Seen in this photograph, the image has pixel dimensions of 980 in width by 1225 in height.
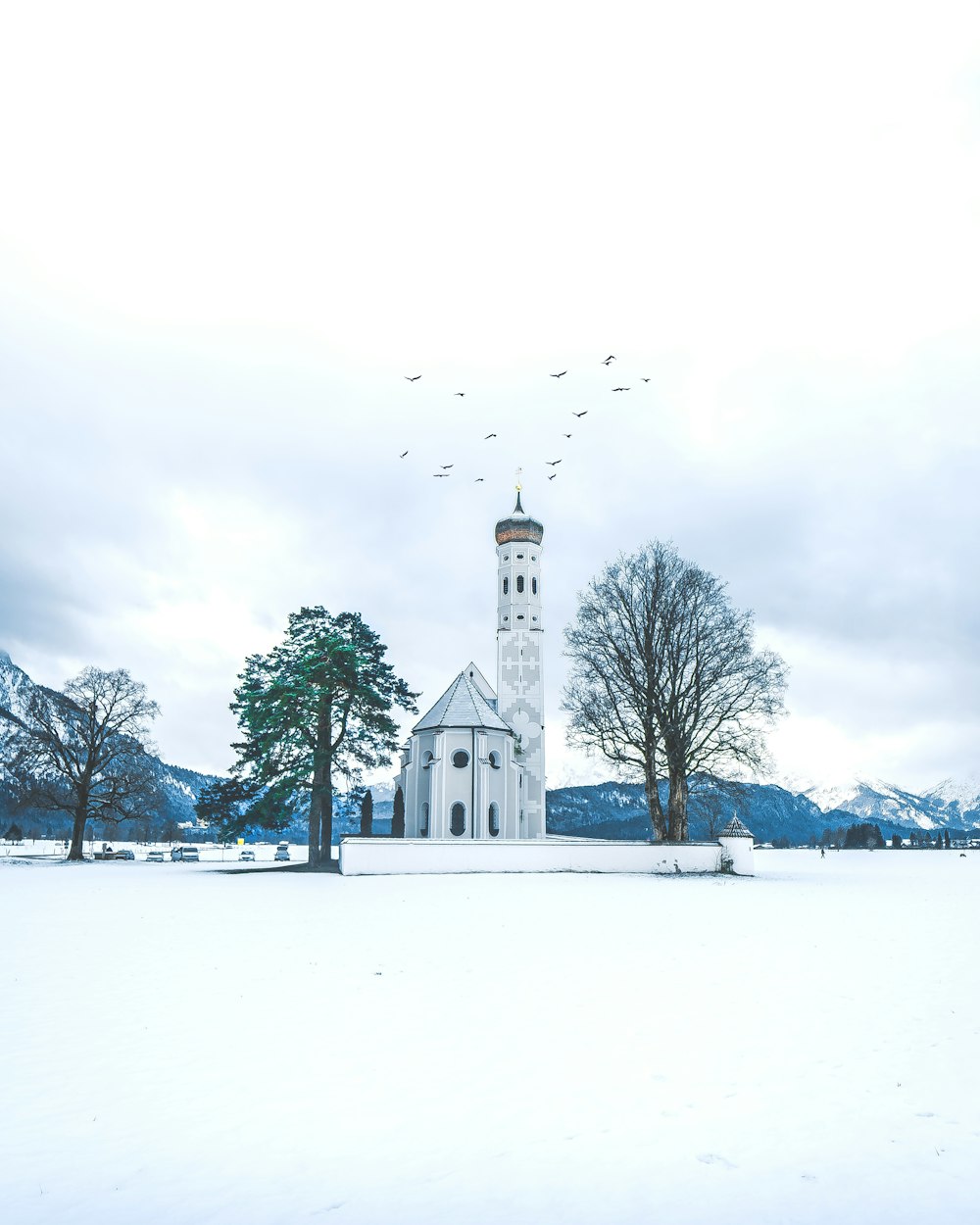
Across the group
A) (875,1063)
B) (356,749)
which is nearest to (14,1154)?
(875,1063)

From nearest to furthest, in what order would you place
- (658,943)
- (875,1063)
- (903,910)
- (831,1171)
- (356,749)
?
1. (831,1171)
2. (875,1063)
3. (658,943)
4. (903,910)
5. (356,749)

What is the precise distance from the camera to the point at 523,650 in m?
64.3

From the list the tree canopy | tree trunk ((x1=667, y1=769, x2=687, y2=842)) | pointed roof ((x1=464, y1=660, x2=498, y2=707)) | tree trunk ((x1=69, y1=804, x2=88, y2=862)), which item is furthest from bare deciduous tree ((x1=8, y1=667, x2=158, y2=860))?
tree trunk ((x1=667, y1=769, x2=687, y2=842))

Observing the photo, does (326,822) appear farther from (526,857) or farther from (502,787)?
(502,787)

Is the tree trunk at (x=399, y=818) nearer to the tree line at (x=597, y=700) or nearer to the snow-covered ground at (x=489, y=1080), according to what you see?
the tree line at (x=597, y=700)

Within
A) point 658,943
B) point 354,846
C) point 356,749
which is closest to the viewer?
point 658,943

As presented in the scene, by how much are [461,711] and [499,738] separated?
122 inches

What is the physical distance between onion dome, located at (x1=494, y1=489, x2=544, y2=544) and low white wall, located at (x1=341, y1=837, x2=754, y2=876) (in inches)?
1208

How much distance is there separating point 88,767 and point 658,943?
4498 cm

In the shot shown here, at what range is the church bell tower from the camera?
62438mm

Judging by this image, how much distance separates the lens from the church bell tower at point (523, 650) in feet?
205

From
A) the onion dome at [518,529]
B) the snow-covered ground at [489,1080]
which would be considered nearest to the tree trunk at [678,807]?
the snow-covered ground at [489,1080]

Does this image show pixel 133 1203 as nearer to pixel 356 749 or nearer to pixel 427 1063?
pixel 427 1063

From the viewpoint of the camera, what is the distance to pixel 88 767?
5153cm
